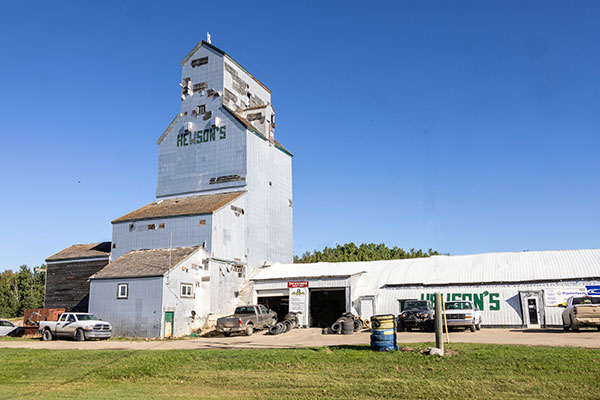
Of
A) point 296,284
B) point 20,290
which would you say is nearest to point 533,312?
point 296,284

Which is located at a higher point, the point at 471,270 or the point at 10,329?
the point at 471,270

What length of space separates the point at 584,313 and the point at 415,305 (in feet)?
29.1

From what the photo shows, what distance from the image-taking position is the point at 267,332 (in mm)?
32594

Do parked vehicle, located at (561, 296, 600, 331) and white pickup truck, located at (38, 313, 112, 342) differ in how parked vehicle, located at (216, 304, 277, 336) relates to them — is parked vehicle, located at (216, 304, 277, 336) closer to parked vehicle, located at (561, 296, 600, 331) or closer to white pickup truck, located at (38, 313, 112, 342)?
white pickup truck, located at (38, 313, 112, 342)

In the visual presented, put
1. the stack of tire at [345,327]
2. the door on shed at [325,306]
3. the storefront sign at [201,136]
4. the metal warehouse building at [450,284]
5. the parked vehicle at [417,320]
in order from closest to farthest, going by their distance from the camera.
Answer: the parked vehicle at [417,320]
the stack of tire at [345,327]
the metal warehouse building at [450,284]
the door on shed at [325,306]
the storefront sign at [201,136]

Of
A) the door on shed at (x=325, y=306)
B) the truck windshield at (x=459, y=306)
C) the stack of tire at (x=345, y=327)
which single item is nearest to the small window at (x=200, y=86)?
the door on shed at (x=325, y=306)

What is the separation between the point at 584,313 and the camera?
24328mm

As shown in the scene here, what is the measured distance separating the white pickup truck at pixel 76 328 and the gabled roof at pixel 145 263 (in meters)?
3.98

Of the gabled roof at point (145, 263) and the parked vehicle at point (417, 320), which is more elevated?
the gabled roof at point (145, 263)

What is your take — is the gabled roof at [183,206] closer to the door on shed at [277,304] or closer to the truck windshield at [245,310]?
the door on shed at [277,304]

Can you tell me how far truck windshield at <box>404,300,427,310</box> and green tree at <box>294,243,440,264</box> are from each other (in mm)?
38882

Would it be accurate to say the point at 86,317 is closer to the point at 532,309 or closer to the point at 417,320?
the point at 417,320

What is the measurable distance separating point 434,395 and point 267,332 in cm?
2000

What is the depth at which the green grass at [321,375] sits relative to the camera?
1413cm
